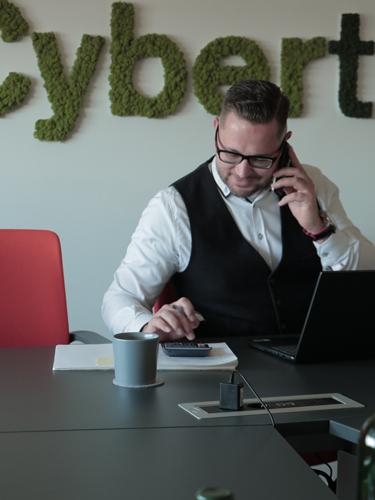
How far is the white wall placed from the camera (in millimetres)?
2465

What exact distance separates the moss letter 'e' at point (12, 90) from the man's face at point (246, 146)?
1.15 metres

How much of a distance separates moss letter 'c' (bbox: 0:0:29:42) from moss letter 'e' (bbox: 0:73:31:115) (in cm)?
17

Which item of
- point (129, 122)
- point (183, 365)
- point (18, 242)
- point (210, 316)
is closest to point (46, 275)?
point (18, 242)

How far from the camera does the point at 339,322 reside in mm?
1158

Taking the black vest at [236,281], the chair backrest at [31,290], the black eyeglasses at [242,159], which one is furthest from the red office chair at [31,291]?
the black eyeglasses at [242,159]

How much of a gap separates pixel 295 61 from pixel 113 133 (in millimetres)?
966

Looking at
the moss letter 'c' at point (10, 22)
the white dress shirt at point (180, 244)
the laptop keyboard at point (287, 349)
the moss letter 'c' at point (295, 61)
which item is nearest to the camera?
the laptop keyboard at point (287, 349)

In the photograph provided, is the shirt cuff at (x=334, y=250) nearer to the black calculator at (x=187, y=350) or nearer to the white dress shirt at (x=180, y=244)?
the white dress shirt at (x=180, y=244)

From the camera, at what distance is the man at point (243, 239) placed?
5.44 feet

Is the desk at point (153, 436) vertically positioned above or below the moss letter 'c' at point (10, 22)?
below

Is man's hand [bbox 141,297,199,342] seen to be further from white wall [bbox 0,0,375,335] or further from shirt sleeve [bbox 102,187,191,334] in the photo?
white wall [bbox 0,0,375,335]

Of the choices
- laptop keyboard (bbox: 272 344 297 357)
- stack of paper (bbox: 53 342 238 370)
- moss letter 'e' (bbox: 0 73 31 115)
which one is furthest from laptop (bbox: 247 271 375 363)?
moss letter 'e' (bbox: 0 73 31 115)

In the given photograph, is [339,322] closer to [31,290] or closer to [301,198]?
[301,198]

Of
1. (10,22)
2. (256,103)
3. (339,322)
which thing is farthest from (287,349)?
(10,22)
